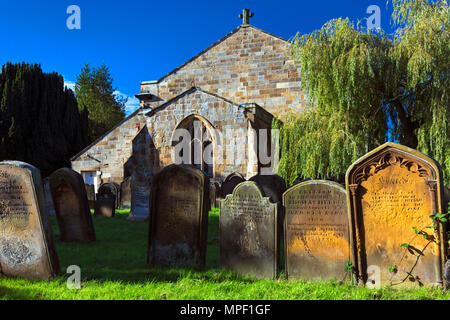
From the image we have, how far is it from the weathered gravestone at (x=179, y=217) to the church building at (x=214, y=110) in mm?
7542

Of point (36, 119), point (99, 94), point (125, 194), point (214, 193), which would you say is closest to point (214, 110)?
point (214, 193)

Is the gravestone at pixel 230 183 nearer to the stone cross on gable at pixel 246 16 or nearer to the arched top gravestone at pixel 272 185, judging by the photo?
the arched top gravestone at pixel 272 185

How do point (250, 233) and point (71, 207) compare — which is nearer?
point (250, 233)

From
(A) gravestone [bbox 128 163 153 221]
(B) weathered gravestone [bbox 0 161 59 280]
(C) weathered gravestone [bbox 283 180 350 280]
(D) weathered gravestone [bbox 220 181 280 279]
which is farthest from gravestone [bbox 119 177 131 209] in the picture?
(C) weathered gravestone [bbox 283 180 350 280]

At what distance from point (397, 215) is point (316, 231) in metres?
1.06

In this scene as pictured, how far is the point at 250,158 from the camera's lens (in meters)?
13.4

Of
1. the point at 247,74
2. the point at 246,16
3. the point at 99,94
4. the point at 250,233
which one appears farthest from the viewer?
the point at 99,94

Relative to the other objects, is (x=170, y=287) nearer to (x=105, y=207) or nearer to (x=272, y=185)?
(x=272, y=185)

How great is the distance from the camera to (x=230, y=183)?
Answer: 12750mm

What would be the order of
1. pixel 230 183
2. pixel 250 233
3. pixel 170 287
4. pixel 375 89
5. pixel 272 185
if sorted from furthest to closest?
pixel 230 183
pixel 375 89
pixel 272 185
pixel 250 233
pixel 170 287

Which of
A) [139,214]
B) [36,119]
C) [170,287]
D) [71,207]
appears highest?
[36,119]
